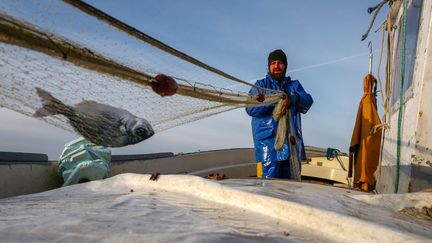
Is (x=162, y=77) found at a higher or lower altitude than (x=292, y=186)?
higher

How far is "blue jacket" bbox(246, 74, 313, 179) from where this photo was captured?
4.60 meters

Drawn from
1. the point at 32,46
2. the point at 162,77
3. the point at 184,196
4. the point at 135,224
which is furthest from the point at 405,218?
the point at 32,46

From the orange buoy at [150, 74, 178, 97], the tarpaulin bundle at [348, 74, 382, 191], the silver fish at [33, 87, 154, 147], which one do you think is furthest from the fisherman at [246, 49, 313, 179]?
the silver fish at [33, 87, 154, 147]

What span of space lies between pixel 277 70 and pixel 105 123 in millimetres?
3303

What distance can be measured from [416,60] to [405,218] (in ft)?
7.08

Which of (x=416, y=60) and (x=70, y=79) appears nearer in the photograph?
(x=70, y=79)

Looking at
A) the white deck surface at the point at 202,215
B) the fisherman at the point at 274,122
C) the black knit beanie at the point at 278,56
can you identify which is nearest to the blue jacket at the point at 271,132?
the fisherman at the point at 274,122

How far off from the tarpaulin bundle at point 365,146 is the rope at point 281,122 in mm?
1149

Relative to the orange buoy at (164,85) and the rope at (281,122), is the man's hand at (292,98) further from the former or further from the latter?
the orange buoy at (164,85)

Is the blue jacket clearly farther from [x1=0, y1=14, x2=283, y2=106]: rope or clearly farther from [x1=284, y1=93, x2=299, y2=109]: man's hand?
[x1=0, y1=14, x2=283, y2=106]: rope

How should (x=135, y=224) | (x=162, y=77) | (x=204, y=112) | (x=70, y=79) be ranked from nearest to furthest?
(x=135, y=224) → (x=70, y=79) → (x=162, y=77) → (x=204, y=112)

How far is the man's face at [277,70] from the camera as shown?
16.5 ft

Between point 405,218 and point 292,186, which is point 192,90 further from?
point 405,218

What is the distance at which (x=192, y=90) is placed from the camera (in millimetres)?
2678
